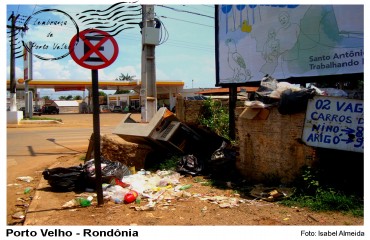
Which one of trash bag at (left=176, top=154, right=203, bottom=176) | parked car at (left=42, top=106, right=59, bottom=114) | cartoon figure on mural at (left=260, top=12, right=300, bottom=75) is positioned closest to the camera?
cartoon figure on mural at (left=260, top=12, right=300, bottom=75)

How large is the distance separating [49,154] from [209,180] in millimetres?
5869

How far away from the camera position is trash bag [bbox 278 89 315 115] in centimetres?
500

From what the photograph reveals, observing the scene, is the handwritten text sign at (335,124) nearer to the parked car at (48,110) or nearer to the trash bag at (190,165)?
the trash bag at (190,165)

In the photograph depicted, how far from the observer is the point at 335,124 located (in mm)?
4820

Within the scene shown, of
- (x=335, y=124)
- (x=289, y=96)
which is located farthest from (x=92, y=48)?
(x=335, y=124)

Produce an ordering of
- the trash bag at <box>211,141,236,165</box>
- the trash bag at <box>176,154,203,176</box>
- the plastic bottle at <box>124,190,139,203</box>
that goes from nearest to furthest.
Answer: the plastic bottle at <box>124,190,139,203</box>
the trash bag at <box>211,141,236,165</box>
the trash bag at <box>176,154,203,176</box>

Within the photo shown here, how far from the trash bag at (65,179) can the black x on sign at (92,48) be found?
197 centimetres

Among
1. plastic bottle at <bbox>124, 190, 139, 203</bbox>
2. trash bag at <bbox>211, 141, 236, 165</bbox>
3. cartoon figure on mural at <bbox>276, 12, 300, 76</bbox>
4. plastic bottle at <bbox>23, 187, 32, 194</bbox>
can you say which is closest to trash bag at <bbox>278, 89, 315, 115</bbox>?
cartoon figure on mural at <bbox>276, 12, 300, 76</bbox>

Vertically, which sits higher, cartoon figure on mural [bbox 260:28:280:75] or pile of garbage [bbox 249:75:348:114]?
cartoon figure on mural [bbox 260:28:280:75]

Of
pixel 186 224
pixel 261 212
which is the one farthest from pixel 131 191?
pixel 261 212

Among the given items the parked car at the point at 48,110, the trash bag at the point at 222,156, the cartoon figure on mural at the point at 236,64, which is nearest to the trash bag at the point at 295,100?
the trash bag at the point at 222,156

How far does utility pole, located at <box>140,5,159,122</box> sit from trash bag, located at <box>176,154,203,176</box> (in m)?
4.32

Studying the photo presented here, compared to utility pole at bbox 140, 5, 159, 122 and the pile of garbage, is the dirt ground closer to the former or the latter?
the pile of garbage

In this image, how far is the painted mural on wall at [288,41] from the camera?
523 centimetres
